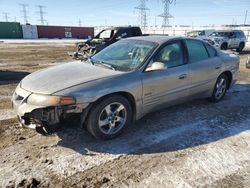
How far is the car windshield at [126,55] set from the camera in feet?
12.9

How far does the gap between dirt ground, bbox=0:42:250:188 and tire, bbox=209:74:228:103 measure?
2.68ft

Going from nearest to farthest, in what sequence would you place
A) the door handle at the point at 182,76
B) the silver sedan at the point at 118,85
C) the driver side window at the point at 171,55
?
the silver sedan at the point at 118,85 < the driver side window at the point at 171,55 < the door handle at the point at 182,76

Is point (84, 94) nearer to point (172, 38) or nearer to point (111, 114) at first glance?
point (111, 114)

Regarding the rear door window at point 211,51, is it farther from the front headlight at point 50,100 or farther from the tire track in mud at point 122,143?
the front headlight at point 50,100

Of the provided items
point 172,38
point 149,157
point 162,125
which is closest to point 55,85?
point 149,157

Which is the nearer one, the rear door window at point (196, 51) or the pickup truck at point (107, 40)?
the rear door window at point (196, 51)

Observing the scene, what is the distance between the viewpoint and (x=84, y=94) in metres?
3.20

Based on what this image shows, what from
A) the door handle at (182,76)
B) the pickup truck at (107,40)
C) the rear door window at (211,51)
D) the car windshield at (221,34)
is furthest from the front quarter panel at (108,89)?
the car windshield at (221,34)

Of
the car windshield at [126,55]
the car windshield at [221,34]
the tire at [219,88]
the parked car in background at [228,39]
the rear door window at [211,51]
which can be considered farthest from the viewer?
the car windshield at [221,34]

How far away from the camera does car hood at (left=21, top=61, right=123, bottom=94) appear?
10.8 ft

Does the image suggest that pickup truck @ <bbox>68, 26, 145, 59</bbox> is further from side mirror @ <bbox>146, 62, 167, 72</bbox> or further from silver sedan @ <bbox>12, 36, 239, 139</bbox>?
side mirror @ <bbox>146, 62, 167, 72</bbox>

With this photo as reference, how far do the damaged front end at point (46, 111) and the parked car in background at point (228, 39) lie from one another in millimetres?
15639

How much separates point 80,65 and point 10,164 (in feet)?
6.39

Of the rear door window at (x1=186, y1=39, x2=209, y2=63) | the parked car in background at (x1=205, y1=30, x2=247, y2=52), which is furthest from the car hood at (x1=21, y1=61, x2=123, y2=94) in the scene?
the parked car in background at (x1=205, y1=30, x2=247, y2=52)
